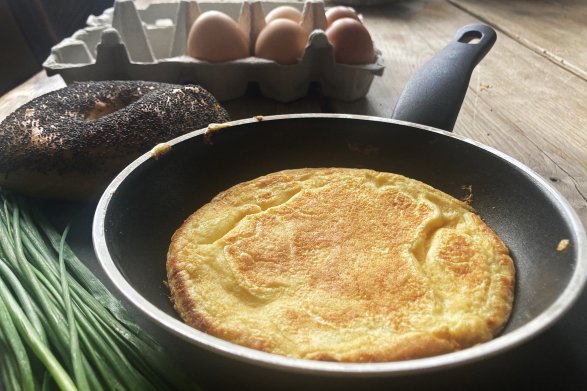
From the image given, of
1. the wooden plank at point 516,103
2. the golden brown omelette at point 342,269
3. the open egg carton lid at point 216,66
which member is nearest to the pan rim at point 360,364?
the golden brown omelette at point 342,269

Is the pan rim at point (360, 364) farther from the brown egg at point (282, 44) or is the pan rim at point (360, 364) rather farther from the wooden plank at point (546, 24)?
the wooden plank at point (546, 24)

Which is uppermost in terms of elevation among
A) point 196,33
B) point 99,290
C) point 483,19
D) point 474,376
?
point 196,33

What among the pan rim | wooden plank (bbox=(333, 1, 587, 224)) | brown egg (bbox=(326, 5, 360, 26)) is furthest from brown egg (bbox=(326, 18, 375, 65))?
the pan rim

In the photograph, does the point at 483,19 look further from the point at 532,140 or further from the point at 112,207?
the point at 112,207

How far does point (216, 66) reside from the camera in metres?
2.03

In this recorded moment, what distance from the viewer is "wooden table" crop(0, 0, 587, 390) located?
0.92 meters

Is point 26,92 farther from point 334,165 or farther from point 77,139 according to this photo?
point 334,165

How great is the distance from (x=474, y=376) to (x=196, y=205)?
78 cm

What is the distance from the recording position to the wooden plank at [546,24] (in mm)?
2674

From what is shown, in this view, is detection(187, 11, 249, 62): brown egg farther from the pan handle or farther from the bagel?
the pan handle

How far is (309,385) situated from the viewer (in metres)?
0.73

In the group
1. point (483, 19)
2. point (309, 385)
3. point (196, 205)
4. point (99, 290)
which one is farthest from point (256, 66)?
point (483, 19)

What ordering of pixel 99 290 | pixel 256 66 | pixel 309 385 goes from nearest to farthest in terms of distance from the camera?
pixel 309 385 < pixel 99 290 < pixel 256 66

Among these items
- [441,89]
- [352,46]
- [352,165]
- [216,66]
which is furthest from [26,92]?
[441,89]
